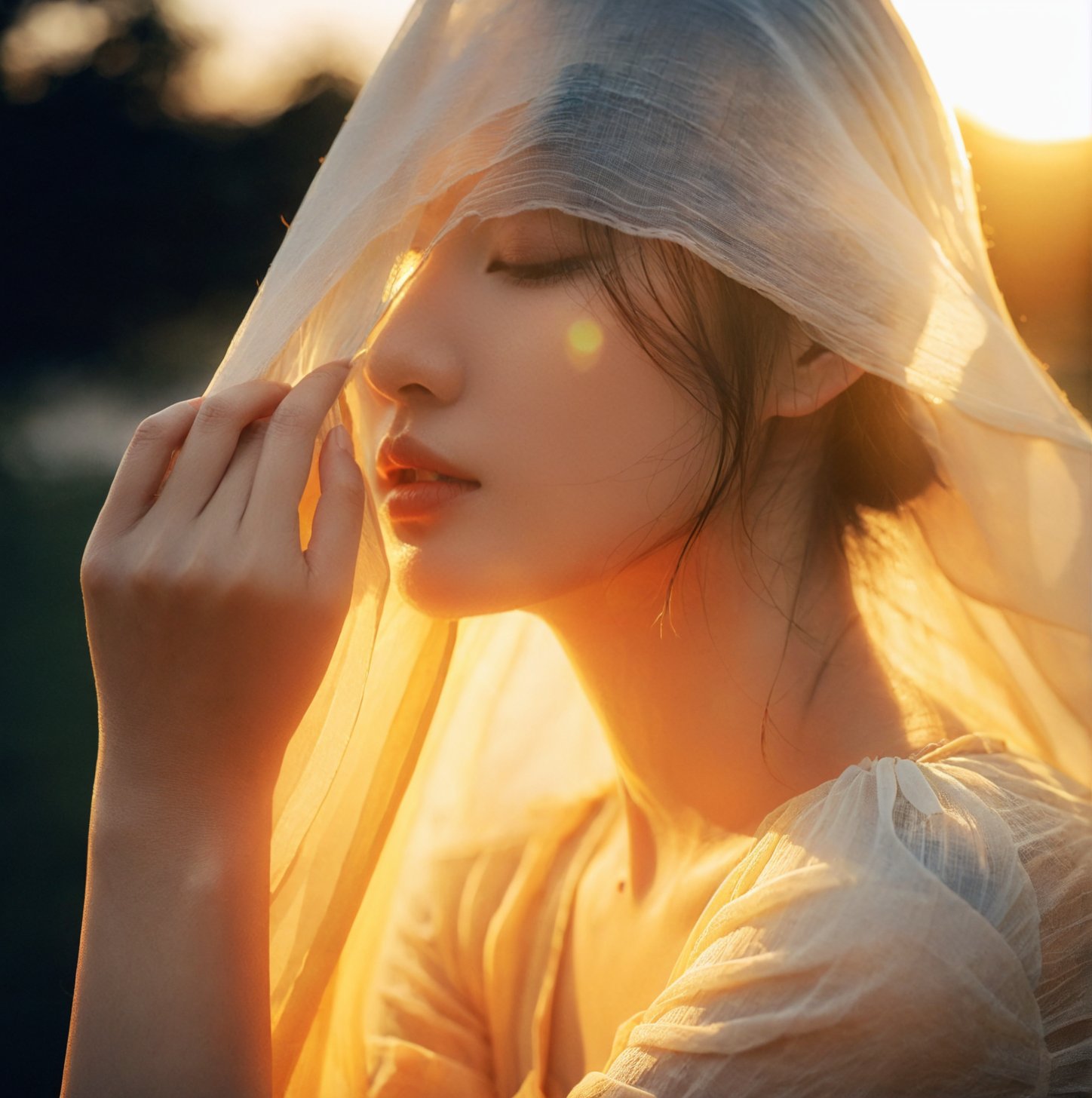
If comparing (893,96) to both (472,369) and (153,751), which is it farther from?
(153,751)

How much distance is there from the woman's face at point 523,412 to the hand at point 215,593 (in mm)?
79

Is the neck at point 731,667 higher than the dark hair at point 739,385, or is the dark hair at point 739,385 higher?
the dark hair at point 739,385

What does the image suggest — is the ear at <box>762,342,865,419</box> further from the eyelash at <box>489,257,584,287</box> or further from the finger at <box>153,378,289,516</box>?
the finger at <box>153,378,289,516</box>

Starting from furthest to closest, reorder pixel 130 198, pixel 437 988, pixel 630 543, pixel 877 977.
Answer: pixel 130 198, pixel 437 988, pixel 630 543, pixel 877 977

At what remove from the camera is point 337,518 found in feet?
2.45

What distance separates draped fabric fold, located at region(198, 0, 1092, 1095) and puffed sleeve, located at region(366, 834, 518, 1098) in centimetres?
5

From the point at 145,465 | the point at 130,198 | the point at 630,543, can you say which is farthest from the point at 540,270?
the point at 130,198

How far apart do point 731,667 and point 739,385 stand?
0.25 metres

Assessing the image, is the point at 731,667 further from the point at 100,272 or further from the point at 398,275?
the point at 100,272

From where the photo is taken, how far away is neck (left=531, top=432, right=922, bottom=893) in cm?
85

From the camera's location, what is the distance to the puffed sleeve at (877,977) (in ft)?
1.91

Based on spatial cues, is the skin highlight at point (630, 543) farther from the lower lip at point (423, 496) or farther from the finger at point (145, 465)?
the finger at point (145, 465)

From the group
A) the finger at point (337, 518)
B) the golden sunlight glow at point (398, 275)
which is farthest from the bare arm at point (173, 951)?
the golden sunlight glow at point (398, 275)

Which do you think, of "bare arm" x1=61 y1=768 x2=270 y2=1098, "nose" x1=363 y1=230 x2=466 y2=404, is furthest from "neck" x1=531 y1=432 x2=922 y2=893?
"bare arm" x1=61 y1=768 x2=270 y2=1098
